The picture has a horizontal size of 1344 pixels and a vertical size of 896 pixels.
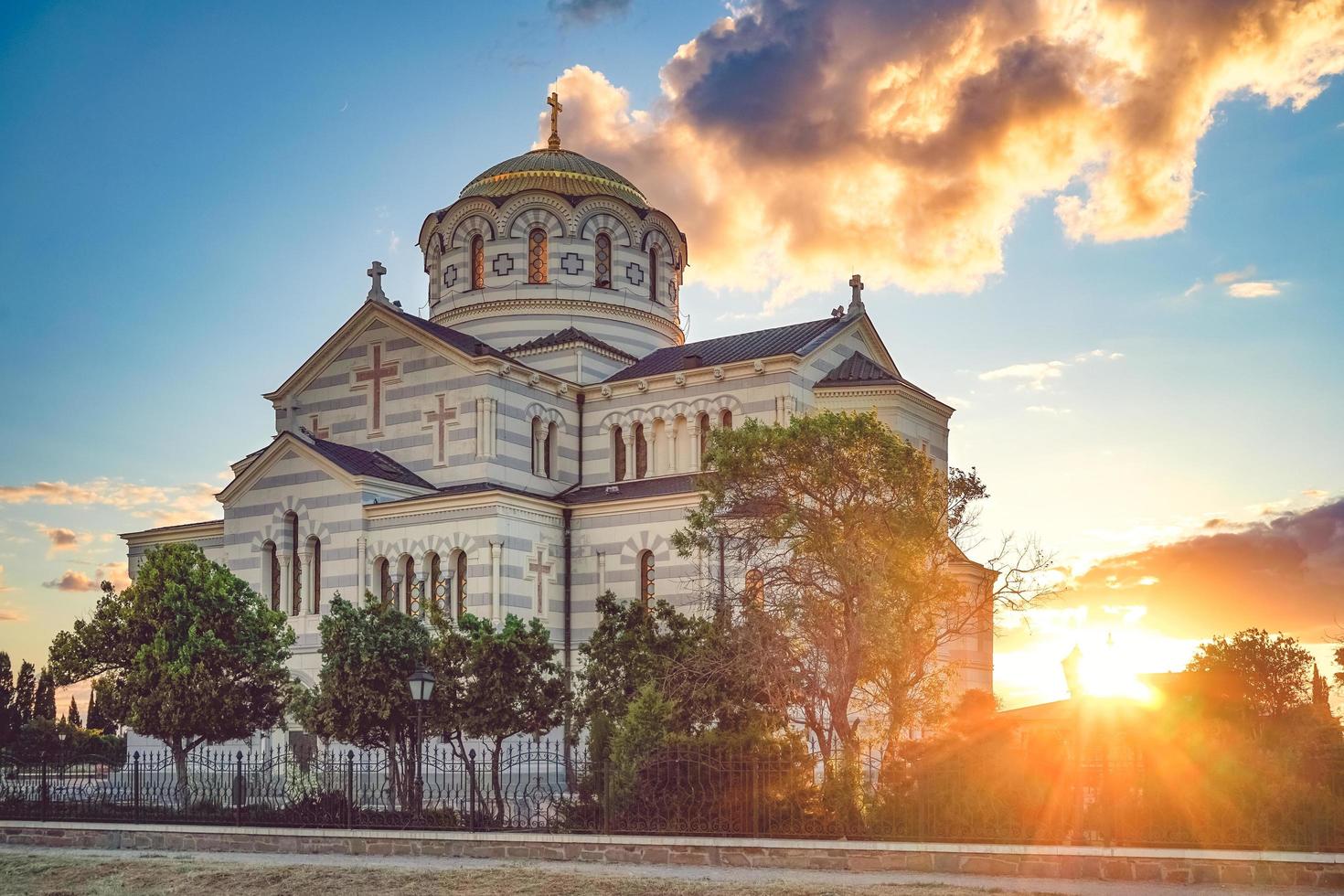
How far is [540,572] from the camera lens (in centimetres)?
3619

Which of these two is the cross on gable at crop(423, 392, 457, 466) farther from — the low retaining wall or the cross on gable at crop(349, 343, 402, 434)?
the low retaining wall

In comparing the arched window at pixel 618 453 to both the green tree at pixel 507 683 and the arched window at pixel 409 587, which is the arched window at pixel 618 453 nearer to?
the arched window at pixel 409 587

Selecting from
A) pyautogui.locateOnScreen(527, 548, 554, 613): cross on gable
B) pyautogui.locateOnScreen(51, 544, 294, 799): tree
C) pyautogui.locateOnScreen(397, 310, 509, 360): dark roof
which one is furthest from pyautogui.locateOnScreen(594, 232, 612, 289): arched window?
pyautogui.locateOnScreen(51, 544, 294, 799): tree

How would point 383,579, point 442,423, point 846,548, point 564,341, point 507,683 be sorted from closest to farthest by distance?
point 846,548 < point 507,683 < point 383,579 < point 442,423 < point 564,341

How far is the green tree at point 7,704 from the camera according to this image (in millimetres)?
51250

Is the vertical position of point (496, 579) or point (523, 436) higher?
point (523, 436)

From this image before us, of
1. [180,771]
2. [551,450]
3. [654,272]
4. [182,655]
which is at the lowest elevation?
[180,771]

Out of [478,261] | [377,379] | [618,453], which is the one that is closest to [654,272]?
[478,261]

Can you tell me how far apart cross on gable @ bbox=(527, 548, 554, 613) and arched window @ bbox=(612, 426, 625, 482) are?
185 inches

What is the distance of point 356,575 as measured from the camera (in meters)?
36.2

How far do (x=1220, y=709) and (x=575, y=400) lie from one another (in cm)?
1973

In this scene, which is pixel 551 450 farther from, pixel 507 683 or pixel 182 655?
pixel 507 683

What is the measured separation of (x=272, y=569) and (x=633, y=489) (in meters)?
10.2

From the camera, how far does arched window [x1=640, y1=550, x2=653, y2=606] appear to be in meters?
36.0
